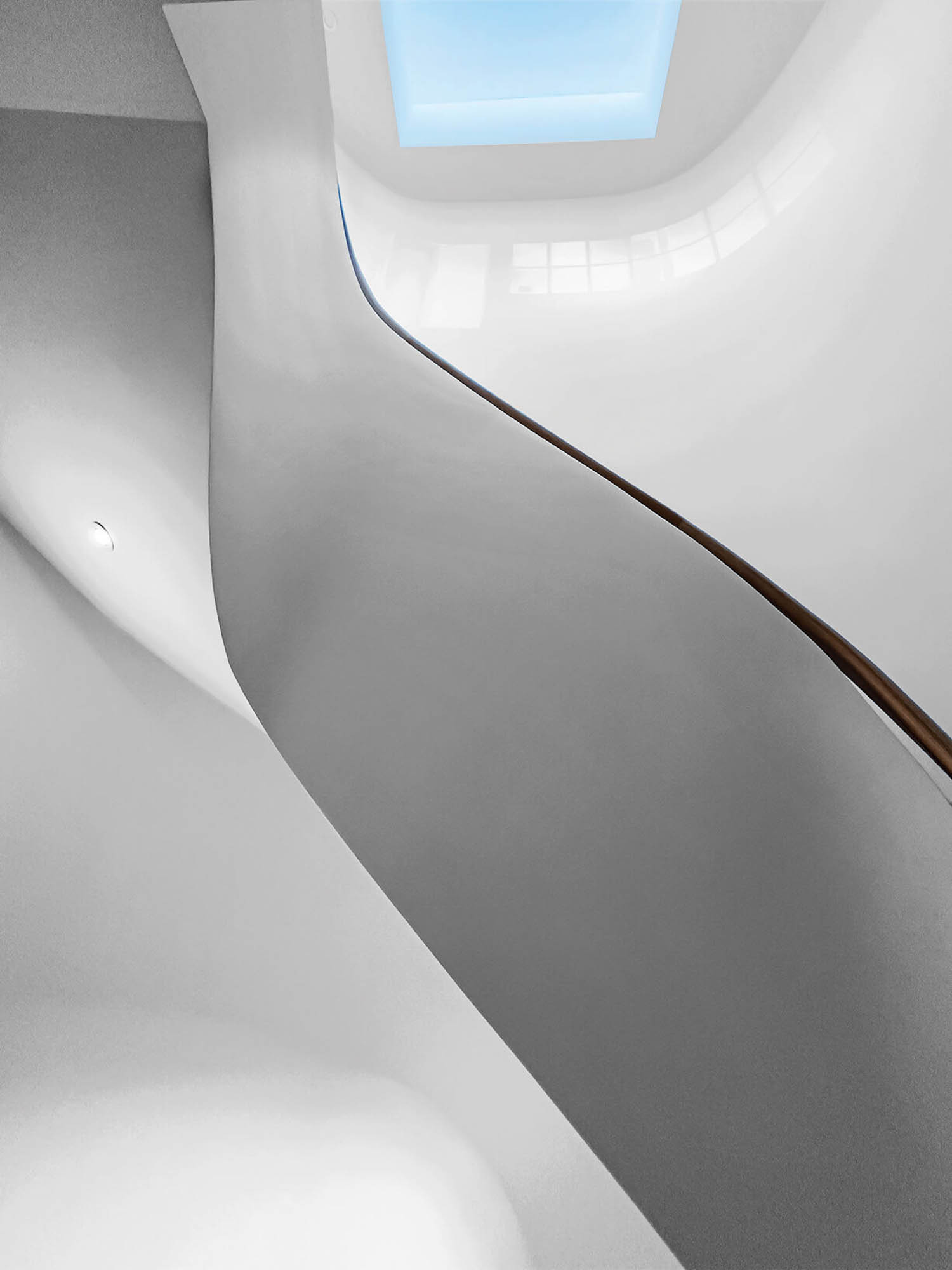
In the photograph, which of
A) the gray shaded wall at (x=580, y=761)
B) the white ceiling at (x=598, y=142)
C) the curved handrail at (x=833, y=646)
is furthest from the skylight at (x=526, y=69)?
the curved handrail at (x=833, y=646)

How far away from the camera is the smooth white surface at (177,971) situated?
2824 mm

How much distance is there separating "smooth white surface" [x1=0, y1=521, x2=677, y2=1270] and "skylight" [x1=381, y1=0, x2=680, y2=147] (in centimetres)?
355

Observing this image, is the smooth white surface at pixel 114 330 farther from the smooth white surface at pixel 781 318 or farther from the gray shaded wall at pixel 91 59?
the smooth white surface at pixel 781 318

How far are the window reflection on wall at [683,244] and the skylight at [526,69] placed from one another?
2.07 ft

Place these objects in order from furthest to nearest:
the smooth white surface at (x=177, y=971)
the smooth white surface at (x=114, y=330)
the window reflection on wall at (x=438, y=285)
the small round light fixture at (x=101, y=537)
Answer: the window reflection on wall at (x=438, y=285), the smooth white surface at (x=177, y=971), the small round light fixture at (x=101, y=537), the smooth white surface at (x=114, y=330)

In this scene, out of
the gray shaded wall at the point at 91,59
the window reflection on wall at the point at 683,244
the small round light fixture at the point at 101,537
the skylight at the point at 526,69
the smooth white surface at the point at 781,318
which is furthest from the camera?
the skylight at the point at 526,69

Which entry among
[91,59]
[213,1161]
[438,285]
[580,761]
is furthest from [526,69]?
[213,1161]

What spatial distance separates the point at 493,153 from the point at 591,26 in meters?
0.80

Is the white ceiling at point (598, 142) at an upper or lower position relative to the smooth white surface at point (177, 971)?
upper

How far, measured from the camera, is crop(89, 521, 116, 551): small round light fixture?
7.45 feet

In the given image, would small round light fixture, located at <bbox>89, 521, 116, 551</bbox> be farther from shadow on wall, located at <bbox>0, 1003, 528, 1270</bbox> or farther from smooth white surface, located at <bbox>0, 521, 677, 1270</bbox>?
shadow on wall, located at <bbox>0, 1003, 528, 1270</bbox>

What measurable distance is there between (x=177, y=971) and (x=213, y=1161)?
0.76 metres

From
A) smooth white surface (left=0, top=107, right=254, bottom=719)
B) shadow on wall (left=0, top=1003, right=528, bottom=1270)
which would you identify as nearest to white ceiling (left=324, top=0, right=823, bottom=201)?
smooth white surface (left=0, top=107, right=254, bottom=719)

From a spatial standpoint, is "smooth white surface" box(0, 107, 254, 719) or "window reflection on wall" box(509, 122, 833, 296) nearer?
"smooth white surface" box(0, 107, 254, 719)
